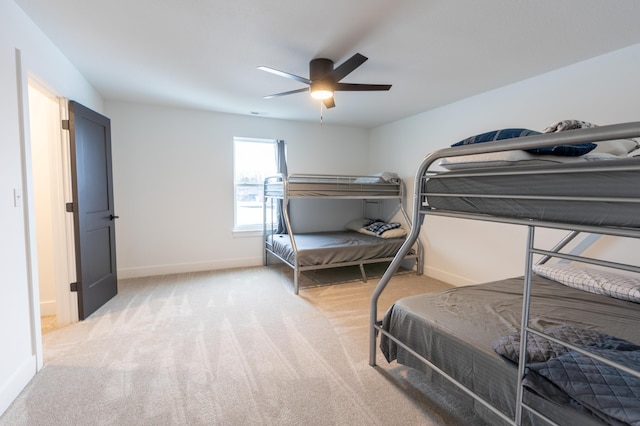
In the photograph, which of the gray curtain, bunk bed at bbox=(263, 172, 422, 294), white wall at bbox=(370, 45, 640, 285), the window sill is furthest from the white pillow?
the window sill

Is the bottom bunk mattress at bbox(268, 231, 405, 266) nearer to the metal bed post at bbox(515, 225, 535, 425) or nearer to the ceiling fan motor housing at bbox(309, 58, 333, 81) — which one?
the ceiling fan motor housing at bbox(309, 58, 333, 81)

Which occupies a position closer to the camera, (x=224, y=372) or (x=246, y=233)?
(x=224, y=372)

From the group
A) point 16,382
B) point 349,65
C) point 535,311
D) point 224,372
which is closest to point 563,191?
point 535,311

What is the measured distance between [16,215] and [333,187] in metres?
2.91

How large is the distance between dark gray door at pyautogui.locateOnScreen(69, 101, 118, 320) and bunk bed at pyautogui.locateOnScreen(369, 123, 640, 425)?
2546 mm

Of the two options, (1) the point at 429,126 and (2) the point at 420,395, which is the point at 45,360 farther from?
(1) the point at 429,126

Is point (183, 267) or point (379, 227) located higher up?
point (379, 227)

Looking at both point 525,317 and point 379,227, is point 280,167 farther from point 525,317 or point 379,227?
point 525,317

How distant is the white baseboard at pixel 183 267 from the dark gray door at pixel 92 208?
0.60 metres

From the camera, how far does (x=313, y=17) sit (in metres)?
1.83

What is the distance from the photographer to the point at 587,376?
1.00 metres

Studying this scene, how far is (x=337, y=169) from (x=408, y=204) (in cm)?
132

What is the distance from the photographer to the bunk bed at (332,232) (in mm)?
→ 3467

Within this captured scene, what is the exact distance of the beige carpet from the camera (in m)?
1.53
